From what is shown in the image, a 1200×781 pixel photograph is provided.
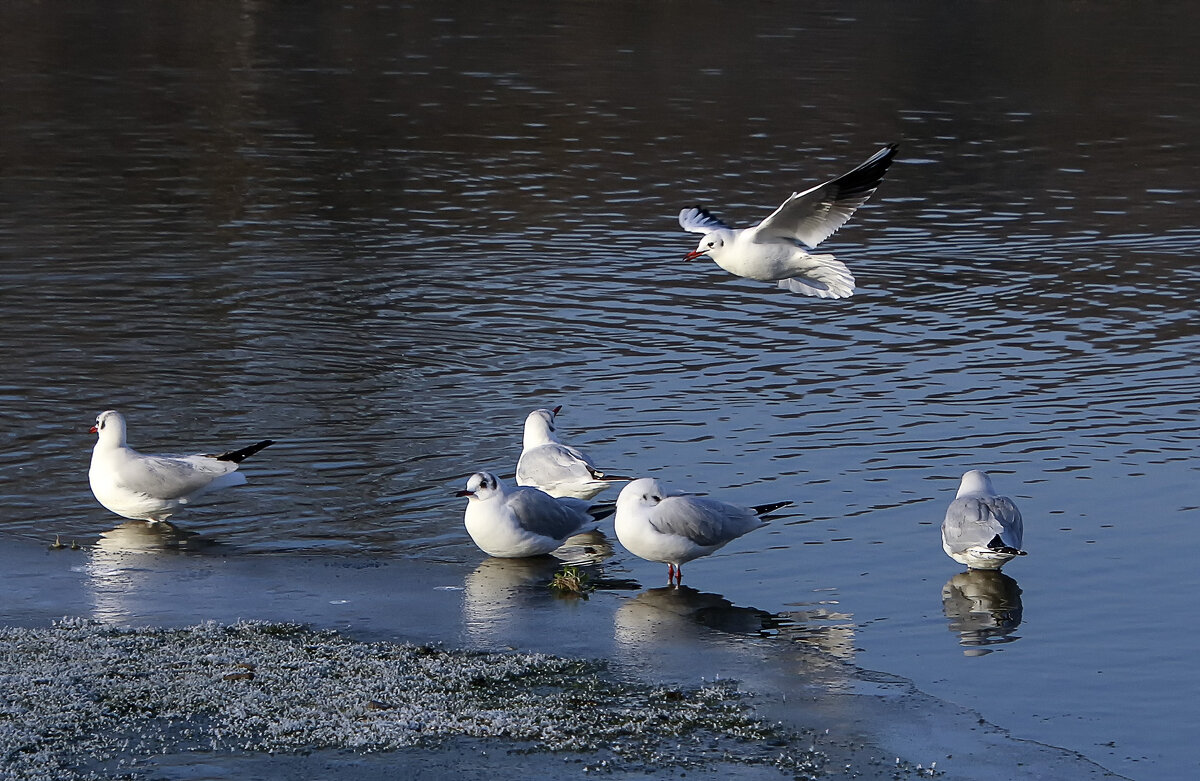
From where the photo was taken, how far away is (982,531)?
1077 cm

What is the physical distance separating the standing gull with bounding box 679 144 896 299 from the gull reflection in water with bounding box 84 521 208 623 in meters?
4.53

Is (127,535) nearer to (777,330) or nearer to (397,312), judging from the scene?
(397,312)

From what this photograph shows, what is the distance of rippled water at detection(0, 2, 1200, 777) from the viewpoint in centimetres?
1111

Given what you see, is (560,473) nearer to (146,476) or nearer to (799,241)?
(146,476)

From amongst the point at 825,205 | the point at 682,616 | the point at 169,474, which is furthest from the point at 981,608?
the point at 169,474

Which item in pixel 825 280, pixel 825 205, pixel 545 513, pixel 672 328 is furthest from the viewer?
pixel 672 328

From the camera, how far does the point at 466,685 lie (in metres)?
8.49

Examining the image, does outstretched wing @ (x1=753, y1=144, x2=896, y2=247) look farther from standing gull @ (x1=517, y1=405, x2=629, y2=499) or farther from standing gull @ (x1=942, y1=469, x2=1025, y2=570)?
standing gull @ (x1=942, y1=469, x2=1025, y2=570)

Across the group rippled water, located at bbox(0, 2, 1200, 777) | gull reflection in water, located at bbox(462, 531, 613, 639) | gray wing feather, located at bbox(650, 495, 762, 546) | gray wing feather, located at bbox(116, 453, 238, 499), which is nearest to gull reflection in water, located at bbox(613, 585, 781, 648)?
A: rippled water, located at bbox(0, 2, 1200, 777)

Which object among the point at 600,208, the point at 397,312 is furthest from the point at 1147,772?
the point at 600,208

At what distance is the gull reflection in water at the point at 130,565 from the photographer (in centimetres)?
984

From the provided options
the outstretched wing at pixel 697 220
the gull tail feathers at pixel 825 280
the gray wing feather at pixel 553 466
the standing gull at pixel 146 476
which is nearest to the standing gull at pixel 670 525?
the gray wing feather at pixel 553 466

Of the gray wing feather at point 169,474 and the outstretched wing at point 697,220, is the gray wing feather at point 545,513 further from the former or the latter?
the outstretched wing at point 697,220

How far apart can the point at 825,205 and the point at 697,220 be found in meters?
1.70
